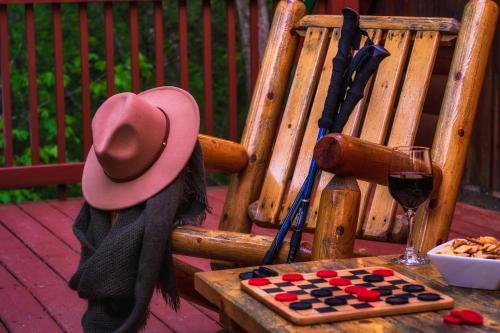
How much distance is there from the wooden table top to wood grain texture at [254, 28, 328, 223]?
0.95 meters

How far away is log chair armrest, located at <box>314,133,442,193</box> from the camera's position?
6.79 feet

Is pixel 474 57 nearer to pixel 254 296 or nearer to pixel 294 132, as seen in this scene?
pixel 294 132

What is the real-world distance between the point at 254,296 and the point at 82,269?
2.82 ft

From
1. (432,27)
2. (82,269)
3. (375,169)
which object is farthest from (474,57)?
(82,269)

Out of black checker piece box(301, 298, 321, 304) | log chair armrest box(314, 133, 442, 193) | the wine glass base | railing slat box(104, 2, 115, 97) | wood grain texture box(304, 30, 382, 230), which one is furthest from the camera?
railing slat box(104, 2, 115, 97)

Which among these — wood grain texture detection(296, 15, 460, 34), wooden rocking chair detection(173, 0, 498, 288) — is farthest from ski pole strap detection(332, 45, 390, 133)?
wood grain texture detection(296, 15, 460, 34)

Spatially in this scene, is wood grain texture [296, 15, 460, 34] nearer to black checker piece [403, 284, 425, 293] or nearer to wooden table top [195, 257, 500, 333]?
wooden table top [195, 257, 500, 333]

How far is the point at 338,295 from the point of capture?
1658mm

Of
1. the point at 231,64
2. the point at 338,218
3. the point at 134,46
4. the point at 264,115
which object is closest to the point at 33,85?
the point at 134,46

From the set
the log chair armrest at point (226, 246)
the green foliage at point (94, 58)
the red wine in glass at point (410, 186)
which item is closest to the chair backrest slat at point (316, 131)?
the log chair armrest at point (226, 246)

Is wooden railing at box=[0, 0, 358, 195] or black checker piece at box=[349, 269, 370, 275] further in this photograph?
wooden railing at box=[0, 0, 358, 195]

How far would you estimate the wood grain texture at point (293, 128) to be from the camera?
9.50 feet

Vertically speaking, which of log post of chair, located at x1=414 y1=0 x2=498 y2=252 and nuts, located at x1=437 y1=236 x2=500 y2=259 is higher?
log post of chair, located at x1=414 y1=0 x2=498 y2=252

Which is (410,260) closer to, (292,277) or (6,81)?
(292,277)
